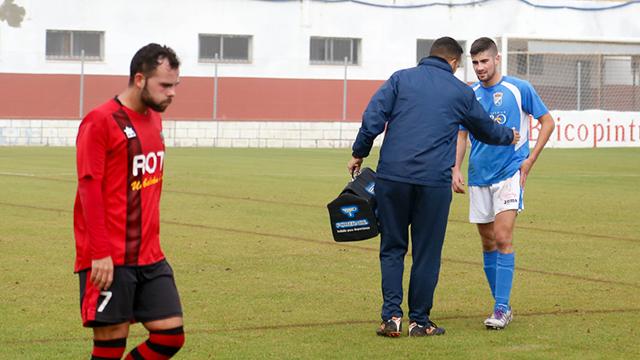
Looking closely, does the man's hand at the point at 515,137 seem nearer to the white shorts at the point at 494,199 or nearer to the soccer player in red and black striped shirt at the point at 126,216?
the white shorts at the point at 494,199

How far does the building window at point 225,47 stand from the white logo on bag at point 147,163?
37.9m

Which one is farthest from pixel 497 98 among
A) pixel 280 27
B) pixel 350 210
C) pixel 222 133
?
pixel 280 27

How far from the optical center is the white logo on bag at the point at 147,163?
6.40 metres

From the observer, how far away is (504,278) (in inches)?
375

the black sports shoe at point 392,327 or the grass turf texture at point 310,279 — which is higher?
the black sports shoe at point 392,327

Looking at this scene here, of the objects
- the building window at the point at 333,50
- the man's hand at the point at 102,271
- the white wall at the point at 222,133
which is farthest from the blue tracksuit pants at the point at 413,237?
the building window at the point at 333,50

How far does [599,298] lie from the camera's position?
10688 mm

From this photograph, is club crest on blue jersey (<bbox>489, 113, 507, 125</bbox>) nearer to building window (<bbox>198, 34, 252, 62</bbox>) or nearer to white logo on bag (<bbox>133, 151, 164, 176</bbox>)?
white logo on bag (<bbox>133, 151, 164, 176</bbox>)

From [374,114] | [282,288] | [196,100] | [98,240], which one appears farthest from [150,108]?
[196,100]

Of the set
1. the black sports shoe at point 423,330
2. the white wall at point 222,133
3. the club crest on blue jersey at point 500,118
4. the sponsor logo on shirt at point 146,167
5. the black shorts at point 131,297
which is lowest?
the white wall at point 222,133

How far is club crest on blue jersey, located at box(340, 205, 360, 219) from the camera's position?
364 inches

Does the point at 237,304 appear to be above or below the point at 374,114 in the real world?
below

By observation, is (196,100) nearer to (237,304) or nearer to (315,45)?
(315,45)

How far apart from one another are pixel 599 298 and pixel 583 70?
3274 cm
